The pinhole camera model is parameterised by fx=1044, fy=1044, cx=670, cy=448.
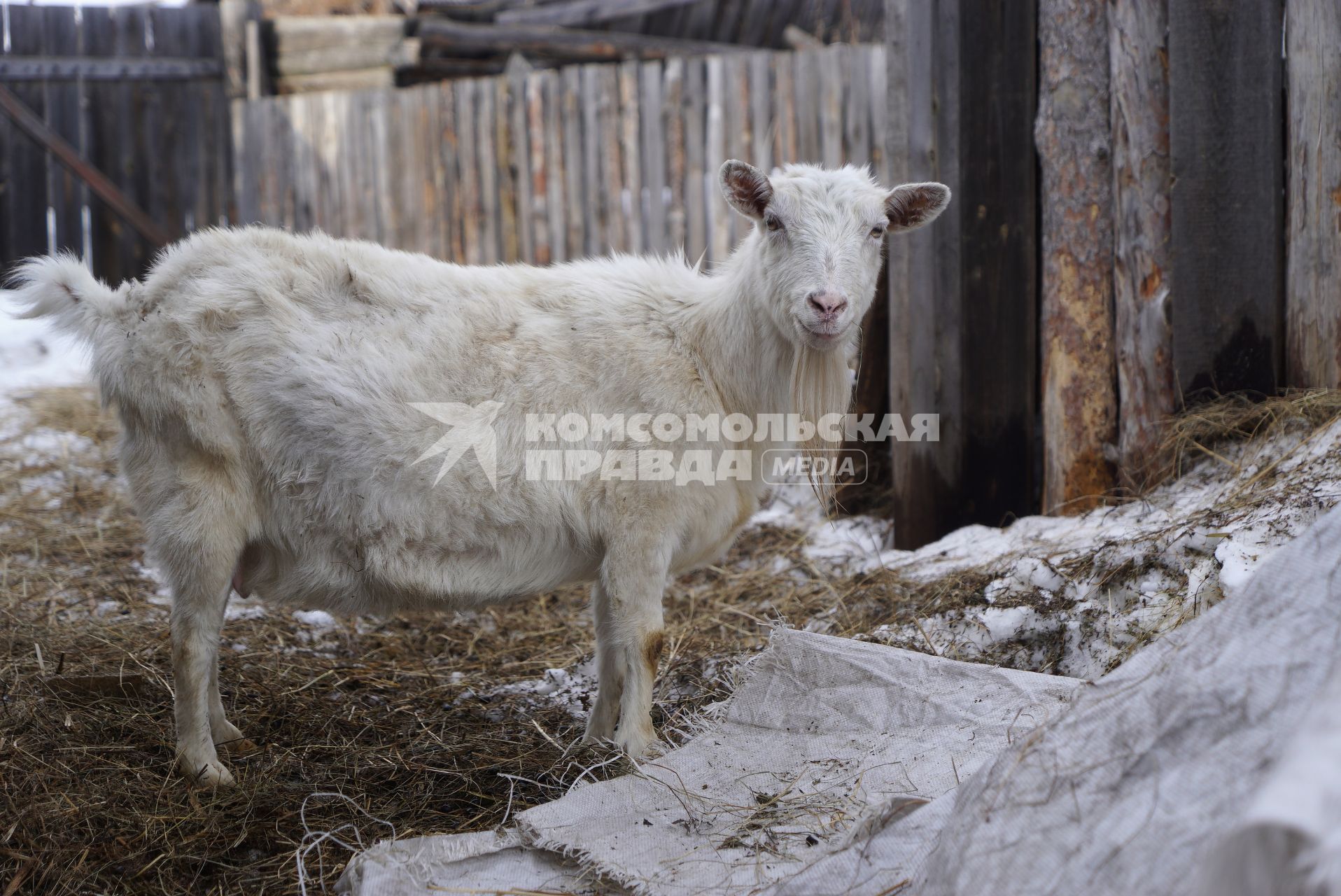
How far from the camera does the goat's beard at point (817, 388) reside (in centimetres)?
407

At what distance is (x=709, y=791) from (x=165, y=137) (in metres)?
10.9

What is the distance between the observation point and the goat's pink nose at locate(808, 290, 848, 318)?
368cm

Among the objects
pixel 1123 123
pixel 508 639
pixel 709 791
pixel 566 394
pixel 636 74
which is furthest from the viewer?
pixel 636 74

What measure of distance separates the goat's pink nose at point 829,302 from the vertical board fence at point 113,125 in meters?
9.78

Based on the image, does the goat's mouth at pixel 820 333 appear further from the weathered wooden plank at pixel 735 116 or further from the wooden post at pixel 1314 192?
the weathered wooden plank at pixel 735 116

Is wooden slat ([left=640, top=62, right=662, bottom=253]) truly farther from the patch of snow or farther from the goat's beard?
the goat's beard

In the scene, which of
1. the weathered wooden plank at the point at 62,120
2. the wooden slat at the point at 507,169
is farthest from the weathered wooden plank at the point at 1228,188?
the weathered wooden plank at the point at 62,120

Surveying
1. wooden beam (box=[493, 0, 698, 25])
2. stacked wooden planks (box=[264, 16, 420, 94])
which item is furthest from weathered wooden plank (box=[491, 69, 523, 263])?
wooden beam (box=[493, 0, 698, 25])

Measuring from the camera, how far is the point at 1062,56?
4.71 m

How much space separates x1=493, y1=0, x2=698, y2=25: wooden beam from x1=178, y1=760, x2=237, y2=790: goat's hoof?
1111cm

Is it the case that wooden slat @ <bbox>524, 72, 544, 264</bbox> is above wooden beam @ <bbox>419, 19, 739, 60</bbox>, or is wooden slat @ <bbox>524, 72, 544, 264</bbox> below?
below

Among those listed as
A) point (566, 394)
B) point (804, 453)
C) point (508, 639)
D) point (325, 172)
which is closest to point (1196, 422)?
point (804, 453)

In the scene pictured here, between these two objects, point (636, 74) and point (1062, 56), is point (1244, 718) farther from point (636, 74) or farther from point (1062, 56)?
point (636, 74)

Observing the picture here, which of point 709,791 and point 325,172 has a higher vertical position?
point 325,172
